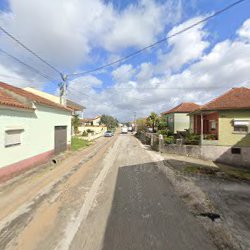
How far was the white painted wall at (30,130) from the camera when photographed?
945cm

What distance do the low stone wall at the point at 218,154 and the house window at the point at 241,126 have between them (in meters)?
1.39

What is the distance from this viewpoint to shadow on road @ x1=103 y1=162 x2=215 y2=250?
454cm

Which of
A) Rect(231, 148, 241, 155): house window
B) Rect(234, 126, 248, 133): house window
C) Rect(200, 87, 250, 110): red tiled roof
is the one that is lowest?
Rect(231, 148, 241, 155): house window

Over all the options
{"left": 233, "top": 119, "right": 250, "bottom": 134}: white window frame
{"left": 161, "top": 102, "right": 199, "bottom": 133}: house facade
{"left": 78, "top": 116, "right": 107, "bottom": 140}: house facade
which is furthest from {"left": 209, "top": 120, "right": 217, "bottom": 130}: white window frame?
{"left": 78, "top": 116, "right": 107, "bottom": 140}: house facade

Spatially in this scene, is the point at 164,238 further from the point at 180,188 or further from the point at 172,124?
the point at 172,124

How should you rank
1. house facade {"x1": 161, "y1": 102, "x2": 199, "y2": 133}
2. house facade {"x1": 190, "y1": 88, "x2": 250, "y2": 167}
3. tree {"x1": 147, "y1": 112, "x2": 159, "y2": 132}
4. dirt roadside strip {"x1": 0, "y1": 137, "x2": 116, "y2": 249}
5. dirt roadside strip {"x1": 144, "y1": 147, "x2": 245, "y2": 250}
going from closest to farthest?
dirt roadside strip {"x1": 144, "y1": 147, "x2": 245, "y2": 250} < dirt roadside strip {"x1": 0, "y1": 137, "x2": 116, "y2": 249} < house facade {"x1": 190, "y1": 88, "x2": 250, "y2": 167} < house facade {"x1": 161, "y1": 102, "x2": 199, "y2": 133} < tree {"x1": 147, "y1": 112, "x2": 159, "y2": 132}

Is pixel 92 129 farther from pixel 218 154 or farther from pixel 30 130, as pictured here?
pixel 30 130

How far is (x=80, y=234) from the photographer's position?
4.84m

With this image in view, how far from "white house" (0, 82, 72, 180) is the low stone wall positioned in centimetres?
1043

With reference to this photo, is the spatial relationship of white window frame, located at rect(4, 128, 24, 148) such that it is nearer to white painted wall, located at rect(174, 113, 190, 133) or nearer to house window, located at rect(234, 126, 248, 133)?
house window, located at rect(234, 126, 248, 133)

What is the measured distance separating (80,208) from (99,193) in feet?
4.94

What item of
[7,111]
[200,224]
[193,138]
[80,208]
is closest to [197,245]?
[200,224]

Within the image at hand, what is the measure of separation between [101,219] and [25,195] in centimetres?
347

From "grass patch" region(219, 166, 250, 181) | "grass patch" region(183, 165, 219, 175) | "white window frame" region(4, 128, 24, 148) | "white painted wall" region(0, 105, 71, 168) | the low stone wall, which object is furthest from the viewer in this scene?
the low stone wall
